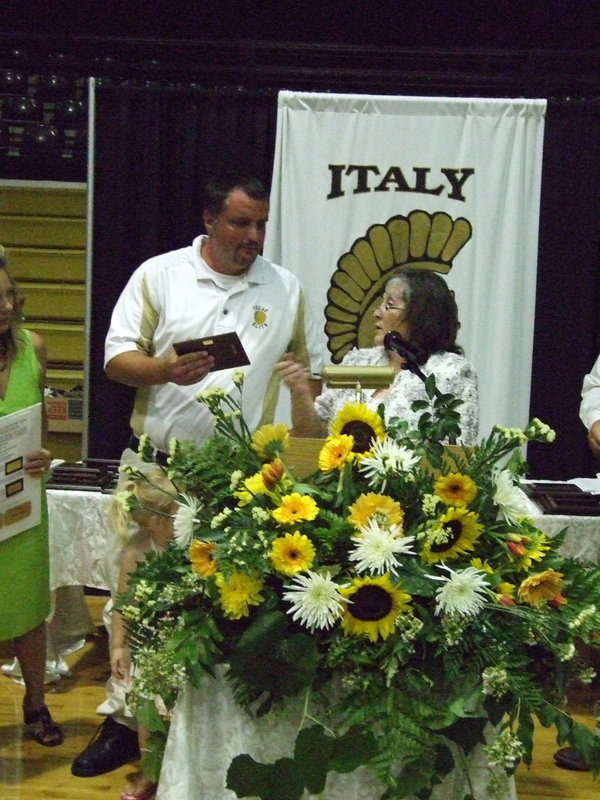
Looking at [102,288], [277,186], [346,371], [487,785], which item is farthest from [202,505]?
[102,288]

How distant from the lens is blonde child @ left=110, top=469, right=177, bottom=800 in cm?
298

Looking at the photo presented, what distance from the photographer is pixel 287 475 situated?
2.05 metres

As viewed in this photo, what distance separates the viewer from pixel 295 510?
196 centimetres

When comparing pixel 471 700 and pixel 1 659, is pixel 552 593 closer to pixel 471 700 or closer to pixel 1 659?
pixel 471 700

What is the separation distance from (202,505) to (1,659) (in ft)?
7.39

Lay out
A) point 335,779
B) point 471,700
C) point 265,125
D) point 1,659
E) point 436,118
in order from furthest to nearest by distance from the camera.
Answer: point 265,125
point 436,118
point 1,659
point 335,779
point 471,700

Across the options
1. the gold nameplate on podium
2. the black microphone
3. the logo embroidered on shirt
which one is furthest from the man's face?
the gold nameplate on podium

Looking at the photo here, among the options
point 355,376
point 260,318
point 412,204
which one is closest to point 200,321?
point 260,318

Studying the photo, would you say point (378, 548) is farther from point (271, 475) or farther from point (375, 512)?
point (271, 475)

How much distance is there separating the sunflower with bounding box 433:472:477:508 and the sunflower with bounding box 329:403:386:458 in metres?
0.15

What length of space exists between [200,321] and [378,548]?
1.38 metres

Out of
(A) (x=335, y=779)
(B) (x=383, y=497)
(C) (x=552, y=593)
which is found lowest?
(A) (x=335, y=779)

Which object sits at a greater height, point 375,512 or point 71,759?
point 375,512

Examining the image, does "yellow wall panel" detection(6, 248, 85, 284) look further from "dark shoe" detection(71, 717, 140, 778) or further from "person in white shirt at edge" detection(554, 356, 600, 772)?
"person in white shirt at edge" detection(554, 356, 600, 772)
